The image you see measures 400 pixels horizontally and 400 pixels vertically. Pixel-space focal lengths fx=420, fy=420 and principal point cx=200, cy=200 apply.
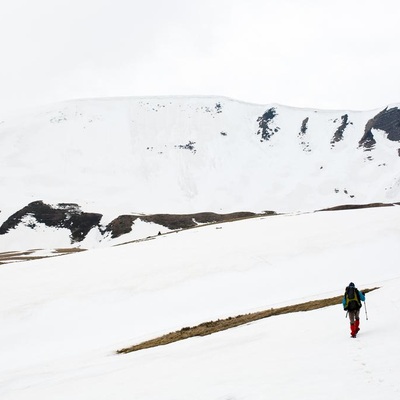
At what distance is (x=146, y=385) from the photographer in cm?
1351

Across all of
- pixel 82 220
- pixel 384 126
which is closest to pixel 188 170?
pixel 82 220

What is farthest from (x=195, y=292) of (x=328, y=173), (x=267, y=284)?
(x=328, y=173)

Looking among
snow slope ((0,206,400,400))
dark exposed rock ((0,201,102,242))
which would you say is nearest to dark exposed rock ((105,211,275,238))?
dark exposed rock ((0,201,102,242))

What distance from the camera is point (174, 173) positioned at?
16962cm

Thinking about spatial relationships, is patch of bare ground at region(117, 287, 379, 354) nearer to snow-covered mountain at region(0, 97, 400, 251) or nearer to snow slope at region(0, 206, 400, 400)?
snow slope at region(0, 206, 400, 400)

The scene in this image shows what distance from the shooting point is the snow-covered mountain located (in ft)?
406

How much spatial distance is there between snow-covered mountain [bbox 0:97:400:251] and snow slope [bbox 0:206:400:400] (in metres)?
58.6

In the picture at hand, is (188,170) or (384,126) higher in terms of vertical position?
(384,126)

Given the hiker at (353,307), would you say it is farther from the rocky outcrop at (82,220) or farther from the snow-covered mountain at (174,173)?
the rocky outcrop at (82,220)

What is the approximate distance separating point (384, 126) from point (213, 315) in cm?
18432

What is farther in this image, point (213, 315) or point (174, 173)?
point (174, 173)

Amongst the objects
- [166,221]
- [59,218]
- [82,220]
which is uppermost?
[59,218]

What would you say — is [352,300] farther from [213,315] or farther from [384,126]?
[384,126]

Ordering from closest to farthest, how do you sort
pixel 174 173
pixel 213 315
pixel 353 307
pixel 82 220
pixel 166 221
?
1. pixel 353 307
2. pixel 213 315
3. pixel 166 221
4. pixel 82 220
5. pixel 174 173
